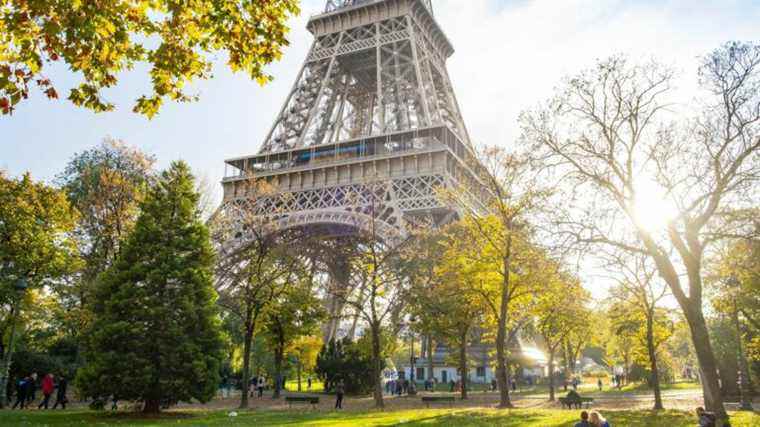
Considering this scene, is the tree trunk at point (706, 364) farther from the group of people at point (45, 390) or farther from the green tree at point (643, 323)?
the group of people at point (45, 390)

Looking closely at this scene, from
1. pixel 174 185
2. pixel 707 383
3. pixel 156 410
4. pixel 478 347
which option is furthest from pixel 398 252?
pixel 478 347

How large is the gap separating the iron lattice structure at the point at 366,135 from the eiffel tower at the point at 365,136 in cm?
10

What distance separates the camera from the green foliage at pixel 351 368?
3600 cm

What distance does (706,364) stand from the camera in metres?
14.1

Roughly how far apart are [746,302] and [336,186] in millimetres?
26734

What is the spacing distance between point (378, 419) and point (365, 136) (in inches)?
1113

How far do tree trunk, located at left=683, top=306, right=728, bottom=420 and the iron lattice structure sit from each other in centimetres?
1479

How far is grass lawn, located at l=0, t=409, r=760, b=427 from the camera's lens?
53.4ft

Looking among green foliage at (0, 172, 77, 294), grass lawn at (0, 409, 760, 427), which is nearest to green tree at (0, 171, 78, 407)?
green foliage at (0, 172, 77, 294)

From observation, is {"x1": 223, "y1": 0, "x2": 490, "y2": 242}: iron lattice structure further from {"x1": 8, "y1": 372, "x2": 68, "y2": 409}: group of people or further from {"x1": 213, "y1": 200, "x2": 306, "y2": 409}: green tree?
{"x1": 8, "y1": 372, "x2": 68, "y2": 409}: group of people

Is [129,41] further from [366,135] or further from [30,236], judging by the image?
[366,135]

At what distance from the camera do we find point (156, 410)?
67.7ft

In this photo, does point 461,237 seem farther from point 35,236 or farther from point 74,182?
point 74,182


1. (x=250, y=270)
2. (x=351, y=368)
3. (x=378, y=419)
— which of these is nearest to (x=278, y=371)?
(x=351, y=368)
